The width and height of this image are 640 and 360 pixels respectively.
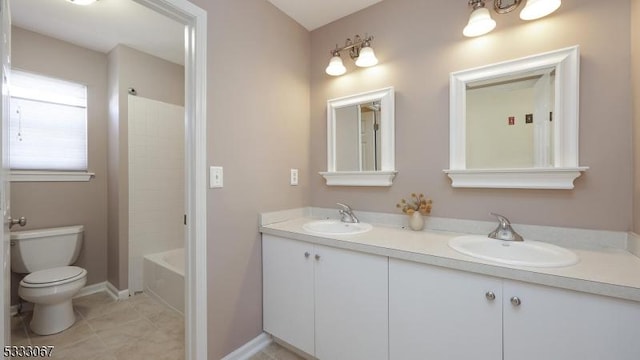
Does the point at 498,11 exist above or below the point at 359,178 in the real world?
above

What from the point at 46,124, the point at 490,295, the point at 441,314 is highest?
the point at 46,124

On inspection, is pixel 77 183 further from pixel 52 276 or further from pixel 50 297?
pixel 50 297

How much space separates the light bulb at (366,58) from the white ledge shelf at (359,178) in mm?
734

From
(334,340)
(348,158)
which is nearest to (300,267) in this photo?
(334,340)

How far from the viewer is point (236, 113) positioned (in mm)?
1544

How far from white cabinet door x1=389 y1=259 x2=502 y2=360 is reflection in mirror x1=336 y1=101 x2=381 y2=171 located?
822 mm

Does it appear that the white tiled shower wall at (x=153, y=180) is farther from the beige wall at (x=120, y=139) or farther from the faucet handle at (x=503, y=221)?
the faucet handle at (x=503, y=221)

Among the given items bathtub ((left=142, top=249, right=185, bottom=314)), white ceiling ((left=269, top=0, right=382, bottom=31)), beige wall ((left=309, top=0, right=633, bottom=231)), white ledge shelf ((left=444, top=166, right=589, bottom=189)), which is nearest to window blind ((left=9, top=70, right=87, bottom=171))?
bathtub ((left=142, top=249, right=185, bottom=314))

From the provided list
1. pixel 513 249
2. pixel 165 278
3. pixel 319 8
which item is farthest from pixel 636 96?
pixel 165 278

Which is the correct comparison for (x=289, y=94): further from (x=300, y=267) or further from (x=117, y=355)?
(x=117, y=355)

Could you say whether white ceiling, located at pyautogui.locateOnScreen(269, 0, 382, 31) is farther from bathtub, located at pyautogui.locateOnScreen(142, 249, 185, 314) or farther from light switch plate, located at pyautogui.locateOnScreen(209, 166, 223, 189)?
bathtub, located at pyautogui.locateOnScreen(142, 249, 185, 314)

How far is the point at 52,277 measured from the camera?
1.87 metres

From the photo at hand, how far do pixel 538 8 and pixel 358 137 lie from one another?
1107 mm

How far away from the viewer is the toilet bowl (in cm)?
177
